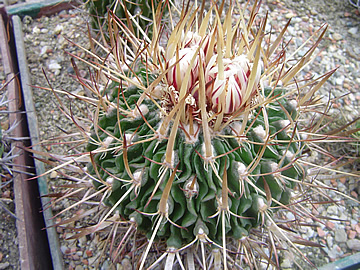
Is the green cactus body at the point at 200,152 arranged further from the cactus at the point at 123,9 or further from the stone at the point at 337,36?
the stone at the point at 337,36

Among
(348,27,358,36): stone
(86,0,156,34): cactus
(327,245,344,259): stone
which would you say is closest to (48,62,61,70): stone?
(86,0,156,34): cactus

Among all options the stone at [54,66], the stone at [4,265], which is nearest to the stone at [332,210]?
the stone at [4,265]

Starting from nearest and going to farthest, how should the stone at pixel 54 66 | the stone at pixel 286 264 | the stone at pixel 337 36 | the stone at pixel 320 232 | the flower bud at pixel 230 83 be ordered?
the flower bud at pixel 230 83 < the stone at pixel 286 264 < the stone at pixel 320 232 < the stone at pixel 54 66 < the stone at pixel 337 36

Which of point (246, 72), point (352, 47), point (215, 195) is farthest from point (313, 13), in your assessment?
point (215, 195)

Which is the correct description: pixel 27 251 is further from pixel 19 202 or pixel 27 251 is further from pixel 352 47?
pixel 352 47

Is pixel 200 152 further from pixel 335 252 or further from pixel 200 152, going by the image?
pixel 335 252

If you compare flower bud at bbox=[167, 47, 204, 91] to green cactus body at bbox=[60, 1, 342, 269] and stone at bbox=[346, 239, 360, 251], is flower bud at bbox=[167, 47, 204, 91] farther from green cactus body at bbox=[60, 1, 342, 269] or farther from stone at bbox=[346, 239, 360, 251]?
stone at bbox=[346, 239, 360, 251]
